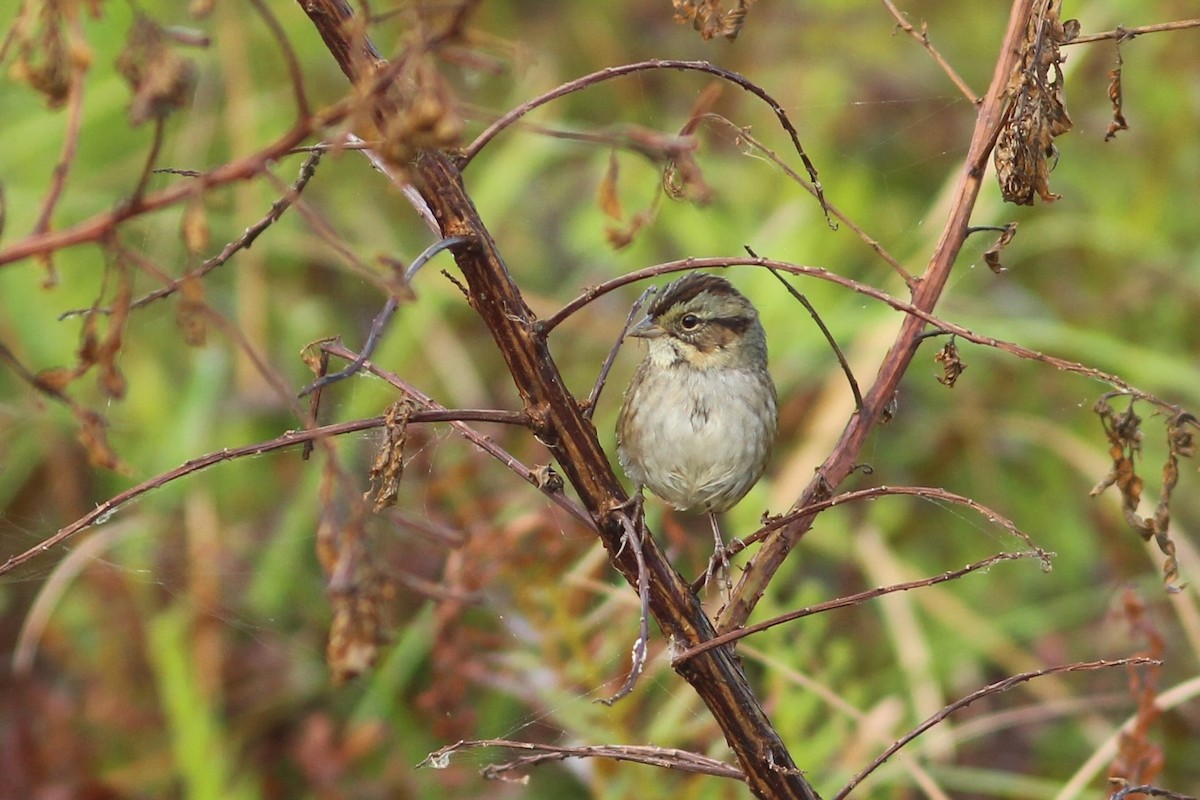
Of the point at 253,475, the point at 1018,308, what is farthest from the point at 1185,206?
the point at 253,475

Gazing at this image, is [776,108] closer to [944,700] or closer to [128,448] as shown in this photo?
[944,700]

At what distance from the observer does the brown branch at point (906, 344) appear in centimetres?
175

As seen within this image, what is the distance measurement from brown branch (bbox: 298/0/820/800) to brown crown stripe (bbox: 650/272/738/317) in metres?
1.26

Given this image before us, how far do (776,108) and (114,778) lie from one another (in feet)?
10.7

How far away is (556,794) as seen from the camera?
4168 millimetres

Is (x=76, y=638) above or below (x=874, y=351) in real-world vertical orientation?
below

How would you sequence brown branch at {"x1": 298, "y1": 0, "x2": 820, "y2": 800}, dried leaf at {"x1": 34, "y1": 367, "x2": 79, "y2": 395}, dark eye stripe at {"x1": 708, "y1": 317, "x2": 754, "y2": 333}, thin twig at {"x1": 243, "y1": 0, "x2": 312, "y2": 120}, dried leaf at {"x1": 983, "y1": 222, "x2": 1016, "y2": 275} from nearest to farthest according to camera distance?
thin twig at {"x1": 243, "y1": 0, "x2": 312, "y2": 120}
dried leaf at {"x1": 34, "y1": 367, "x2": 79, "y2": 395}
brown branch at {"x1": 298, "y1": 0, "x2": 820, "y2": 800}
dried leaf at {"x1": 983, "y1": 222, "x2": 1016, "y2": 275}
dark eye stripe at {"x1": 708, "y1": 317, "x2": 754, "y2": 333}

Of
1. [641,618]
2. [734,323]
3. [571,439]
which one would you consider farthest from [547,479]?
[734,323]

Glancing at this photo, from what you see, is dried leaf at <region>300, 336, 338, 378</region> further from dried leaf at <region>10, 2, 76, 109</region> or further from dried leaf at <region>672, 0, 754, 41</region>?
dried leaf at <region>672, 0, 754, 41</region>

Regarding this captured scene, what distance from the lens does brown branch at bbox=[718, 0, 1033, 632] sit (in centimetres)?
175

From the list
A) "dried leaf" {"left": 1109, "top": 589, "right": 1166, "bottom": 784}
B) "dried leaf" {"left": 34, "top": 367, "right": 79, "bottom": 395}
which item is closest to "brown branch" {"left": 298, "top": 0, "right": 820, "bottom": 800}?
"dried leaf" {"left": 34, "top": 367, "right": 79, "bottom": 395}

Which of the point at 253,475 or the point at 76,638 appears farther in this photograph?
the point at 253,475

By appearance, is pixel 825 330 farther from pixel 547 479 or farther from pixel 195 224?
pixel 195 224

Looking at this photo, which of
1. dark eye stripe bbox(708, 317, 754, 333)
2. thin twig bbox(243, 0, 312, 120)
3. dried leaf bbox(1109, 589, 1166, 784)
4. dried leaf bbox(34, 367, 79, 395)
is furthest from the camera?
dark eye stripe bbox(708, 317, 754, 333)
